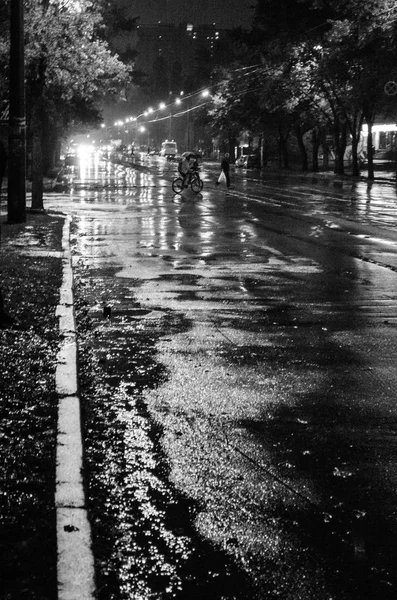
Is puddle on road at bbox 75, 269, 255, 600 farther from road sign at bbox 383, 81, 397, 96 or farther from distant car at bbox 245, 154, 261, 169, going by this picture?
distant car at bbox 245, 154, 261, 169

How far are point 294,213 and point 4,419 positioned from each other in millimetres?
22695

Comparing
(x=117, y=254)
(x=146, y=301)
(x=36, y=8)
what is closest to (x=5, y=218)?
(x=36, y=8)

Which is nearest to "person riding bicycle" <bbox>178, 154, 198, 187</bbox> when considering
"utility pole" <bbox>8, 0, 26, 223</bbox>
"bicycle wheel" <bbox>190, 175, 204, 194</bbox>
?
"bicycle wheel" <bbox>190, 175, 204, 194</bbox>

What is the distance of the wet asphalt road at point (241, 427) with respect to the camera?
13.7 feet

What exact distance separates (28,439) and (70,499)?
1125 millimetres

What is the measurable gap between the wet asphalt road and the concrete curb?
8cm

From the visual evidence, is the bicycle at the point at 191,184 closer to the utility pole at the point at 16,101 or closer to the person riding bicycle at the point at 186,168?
the person riding bicycle at the point at 186,168

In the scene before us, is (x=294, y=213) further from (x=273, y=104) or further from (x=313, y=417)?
(x=273, y=104)

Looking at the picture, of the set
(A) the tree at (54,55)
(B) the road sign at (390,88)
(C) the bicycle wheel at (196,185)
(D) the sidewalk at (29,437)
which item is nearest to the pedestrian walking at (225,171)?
(C) the bicycle wheel at (196,185)

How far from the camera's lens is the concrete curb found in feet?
13.0

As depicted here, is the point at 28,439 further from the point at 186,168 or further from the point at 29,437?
the point at 186,168

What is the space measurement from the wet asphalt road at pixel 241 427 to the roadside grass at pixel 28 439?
26 centimetres

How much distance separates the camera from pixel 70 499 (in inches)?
194

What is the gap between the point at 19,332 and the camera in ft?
31.4
